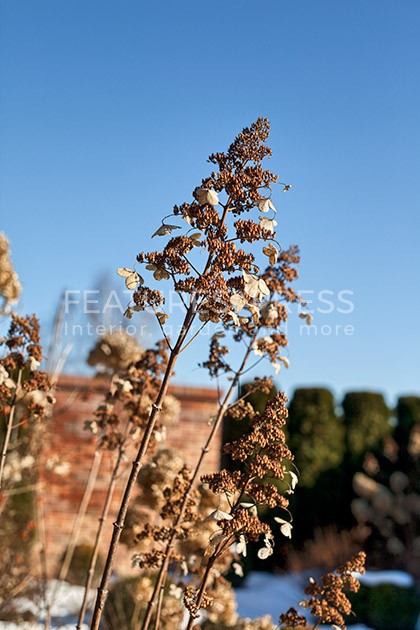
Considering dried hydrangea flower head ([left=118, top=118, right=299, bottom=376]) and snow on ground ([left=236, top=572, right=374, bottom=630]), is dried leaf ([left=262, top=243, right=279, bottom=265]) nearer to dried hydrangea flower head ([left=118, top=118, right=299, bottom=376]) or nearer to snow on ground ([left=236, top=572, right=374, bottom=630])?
dried hydrangea flower head ([left=118, top=118, right=299, bottom=376])

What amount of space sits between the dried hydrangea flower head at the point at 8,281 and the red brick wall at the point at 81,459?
17.3 ft

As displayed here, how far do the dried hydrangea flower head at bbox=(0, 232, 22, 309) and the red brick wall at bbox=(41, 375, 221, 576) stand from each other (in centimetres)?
528

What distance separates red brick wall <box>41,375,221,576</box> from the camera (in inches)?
350

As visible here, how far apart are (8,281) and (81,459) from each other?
5.82 metres

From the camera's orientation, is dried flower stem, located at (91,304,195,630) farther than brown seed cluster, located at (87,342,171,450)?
No

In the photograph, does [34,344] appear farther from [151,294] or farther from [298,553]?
[298,553]

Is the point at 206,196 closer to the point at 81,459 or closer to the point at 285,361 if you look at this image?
the point at 285,361

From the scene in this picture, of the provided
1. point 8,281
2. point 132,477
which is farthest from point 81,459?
point 132,477

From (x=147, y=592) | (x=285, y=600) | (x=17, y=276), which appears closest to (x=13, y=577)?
(x=147, y=592)

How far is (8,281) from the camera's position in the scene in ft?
11.5

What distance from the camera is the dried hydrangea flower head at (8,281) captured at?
349 cm

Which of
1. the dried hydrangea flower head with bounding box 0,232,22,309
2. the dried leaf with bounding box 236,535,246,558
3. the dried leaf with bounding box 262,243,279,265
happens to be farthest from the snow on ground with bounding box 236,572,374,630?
the dried leaf with bounding box 262,243,279,265

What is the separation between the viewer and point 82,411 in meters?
9.17

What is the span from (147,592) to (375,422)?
24.0 ft
